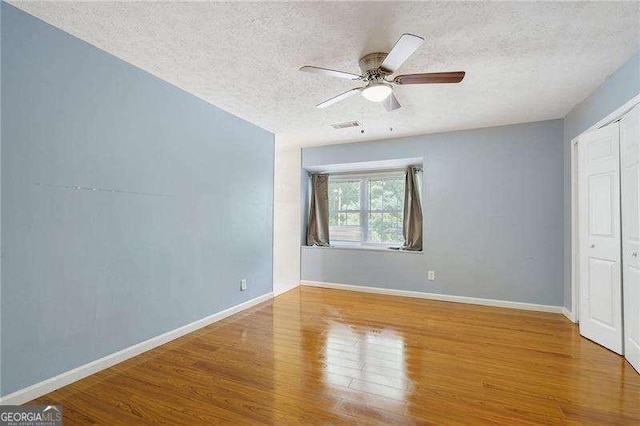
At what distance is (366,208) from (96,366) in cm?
452

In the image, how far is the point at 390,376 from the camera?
2340mm

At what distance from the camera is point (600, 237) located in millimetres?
2965

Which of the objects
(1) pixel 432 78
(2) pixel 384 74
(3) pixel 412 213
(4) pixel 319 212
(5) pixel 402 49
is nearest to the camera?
(5) pixel 402 49

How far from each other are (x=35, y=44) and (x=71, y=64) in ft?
0.71

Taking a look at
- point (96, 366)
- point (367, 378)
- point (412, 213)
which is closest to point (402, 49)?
point (367, 378)

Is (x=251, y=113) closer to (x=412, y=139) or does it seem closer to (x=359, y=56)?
(x=359, y=56)

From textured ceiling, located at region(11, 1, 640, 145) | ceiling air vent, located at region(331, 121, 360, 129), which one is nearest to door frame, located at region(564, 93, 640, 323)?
textured ceiling, located at region(11, 1, 640, 145)

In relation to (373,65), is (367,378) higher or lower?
lower

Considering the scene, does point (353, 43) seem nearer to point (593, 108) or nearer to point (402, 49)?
point (402, 49)

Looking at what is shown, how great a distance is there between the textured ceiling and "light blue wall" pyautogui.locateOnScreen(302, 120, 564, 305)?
2.88ft

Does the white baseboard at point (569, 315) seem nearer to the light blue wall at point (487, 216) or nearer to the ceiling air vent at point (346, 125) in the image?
the light blue wall at point (487, 216)

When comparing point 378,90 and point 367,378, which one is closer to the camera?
point 367,378

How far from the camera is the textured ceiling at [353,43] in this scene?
1915mm

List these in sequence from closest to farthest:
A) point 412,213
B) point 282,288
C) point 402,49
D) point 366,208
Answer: point 402,49, point 412,213, point 282,288, point 366,208
